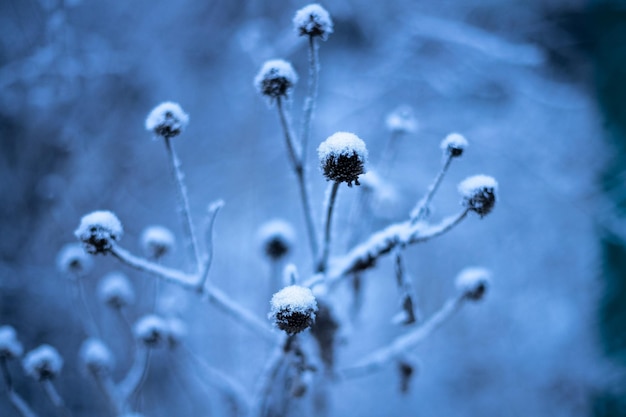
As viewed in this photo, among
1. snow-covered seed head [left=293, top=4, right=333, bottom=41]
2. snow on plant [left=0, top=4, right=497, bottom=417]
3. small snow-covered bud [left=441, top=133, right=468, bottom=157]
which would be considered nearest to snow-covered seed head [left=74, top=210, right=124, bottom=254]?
snow on plant [left=0, top=4, right=497, bottom=417]

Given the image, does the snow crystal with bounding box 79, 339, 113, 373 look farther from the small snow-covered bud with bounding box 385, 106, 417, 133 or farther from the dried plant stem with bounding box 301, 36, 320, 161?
the small snow-covered bud with bounding box 385, 106, 417, 133

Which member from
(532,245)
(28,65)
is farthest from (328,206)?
(532,245)

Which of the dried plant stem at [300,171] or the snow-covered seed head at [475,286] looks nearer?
the dried plant stem at [300,171]

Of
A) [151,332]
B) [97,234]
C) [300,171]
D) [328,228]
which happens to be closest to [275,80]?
[300,171]

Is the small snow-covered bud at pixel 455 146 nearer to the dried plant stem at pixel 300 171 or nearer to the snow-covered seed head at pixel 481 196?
the snow-covered seed head at pixel 481 196

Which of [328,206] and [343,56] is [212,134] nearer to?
[343,56]

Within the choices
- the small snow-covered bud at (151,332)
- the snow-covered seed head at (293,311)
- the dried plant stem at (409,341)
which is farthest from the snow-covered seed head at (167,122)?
the dried plant stem at (409,341)

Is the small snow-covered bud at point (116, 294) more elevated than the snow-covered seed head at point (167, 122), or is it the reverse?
the snow-covered seed head at point (167, 122)
